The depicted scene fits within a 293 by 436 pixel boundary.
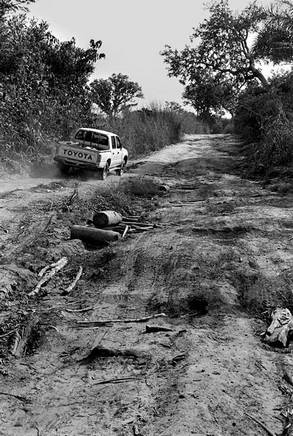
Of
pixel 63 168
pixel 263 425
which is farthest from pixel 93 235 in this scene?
pixel 63 168

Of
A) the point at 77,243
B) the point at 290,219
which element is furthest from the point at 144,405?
the point at 290,219

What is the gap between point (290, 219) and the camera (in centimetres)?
1002

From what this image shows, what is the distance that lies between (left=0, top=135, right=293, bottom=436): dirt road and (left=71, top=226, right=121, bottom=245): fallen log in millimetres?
322

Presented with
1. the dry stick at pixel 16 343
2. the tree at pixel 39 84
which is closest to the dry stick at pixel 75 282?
the dry stick at pixel 16 343

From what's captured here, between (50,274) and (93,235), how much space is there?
1.99m

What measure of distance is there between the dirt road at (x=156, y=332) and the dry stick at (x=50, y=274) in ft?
0.38

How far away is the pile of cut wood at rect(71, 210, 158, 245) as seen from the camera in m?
9.26

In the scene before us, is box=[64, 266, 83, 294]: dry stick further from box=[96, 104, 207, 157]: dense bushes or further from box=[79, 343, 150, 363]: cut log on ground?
box=[96, 104, 207, 157]: dense bushes

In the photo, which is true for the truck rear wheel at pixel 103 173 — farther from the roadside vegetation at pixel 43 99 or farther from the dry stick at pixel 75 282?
the dry stick at pixel 75 282

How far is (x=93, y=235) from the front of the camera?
30.3 ft

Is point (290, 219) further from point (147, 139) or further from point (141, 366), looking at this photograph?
point (147, 139)

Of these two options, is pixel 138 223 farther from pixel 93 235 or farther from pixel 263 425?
pixel 263 425

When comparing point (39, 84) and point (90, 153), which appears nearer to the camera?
point (90, 153)

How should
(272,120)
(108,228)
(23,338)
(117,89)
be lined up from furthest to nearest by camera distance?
(117,89)
(272,120)
(108,228)
(23,338)
